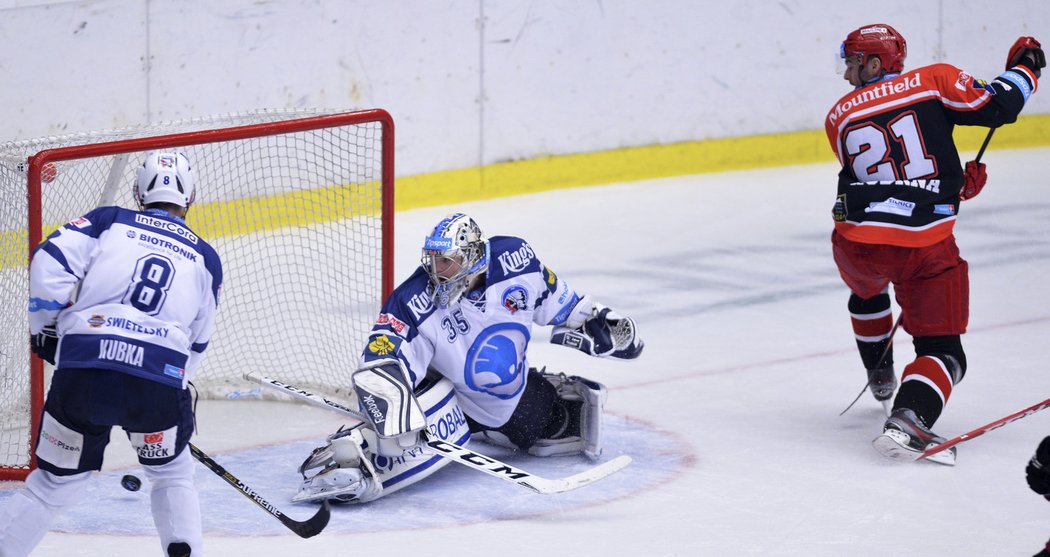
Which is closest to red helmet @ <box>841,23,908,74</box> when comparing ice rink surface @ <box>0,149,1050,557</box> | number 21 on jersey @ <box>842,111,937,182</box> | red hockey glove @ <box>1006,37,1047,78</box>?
number 21 on jersey @ <box>842,111,937,182</box>

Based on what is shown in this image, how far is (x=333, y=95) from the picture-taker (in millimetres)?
7461

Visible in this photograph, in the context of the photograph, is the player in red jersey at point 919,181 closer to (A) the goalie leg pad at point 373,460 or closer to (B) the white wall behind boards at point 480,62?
(A) the goalie leg pad at point 373,460

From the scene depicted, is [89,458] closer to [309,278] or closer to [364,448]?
[364,448]

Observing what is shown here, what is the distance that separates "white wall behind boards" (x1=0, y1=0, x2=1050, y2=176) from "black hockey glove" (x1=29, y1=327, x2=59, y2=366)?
128 inches

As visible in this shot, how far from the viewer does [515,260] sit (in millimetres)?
4332

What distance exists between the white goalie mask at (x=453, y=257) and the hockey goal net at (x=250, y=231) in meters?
0.87

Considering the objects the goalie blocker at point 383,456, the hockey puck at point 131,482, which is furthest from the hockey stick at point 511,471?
the hockey puck at point 131,482

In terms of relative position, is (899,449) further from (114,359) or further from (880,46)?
(114,359)

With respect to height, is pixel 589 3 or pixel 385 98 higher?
pixel 589 3

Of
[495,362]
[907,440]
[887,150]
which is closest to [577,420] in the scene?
[495,362]

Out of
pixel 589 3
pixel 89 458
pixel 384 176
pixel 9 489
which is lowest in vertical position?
pixel 9 489

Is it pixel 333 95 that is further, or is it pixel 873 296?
pixel 333 95

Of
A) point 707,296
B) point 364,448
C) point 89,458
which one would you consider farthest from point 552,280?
point 707,296

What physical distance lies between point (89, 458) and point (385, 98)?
4537 mm
